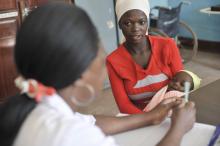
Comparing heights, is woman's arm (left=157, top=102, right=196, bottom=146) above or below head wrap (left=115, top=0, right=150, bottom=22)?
below

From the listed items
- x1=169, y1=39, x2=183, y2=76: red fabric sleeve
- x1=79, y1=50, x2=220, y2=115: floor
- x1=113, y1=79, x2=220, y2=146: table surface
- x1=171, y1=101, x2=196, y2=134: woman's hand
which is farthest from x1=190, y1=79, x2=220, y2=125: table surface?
x1=79, y1=50, x2=220, y2=115: floor

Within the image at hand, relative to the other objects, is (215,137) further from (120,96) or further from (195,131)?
(120,96)

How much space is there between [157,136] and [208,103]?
28cm

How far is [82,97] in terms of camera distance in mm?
775

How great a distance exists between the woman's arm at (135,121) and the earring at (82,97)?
0.32 metres

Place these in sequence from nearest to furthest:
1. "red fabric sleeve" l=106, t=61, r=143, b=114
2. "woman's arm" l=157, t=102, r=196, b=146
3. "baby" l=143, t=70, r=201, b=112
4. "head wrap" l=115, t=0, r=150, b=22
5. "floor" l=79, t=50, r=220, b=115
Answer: "woman's arm" l=157, t=102, r=196, b=146, "baby" l=143, t=70, r=201, b=112, "red fabric sleeve" l=106, t=61, r=143, b=114, "head wrap" l=115, t=0, r=150, b=22, "floor" l=79, t=50, r=220, b=115

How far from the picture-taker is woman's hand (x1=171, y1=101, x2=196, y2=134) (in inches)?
37.5

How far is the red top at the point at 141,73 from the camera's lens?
155 cm

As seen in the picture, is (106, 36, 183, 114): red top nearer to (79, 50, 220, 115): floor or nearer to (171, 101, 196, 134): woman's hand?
(171, 101, 196, 134): woman's hand

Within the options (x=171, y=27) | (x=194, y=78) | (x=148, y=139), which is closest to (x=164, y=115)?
(x=148, y=139)

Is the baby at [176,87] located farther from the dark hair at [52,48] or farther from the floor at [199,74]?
the floor at [199,74]

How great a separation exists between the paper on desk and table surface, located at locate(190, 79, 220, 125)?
6cm

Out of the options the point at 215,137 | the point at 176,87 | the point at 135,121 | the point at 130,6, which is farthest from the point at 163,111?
the point at 130,6

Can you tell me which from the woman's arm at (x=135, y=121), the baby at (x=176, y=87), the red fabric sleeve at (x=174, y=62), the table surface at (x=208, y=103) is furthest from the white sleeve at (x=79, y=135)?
the red fabric sleeve at (x=174, y=62)
